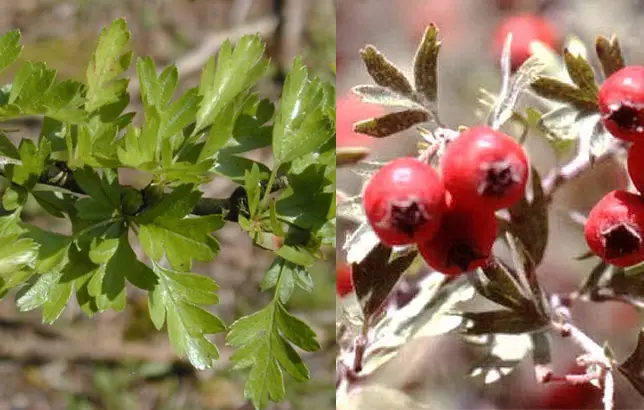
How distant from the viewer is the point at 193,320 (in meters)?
0.49

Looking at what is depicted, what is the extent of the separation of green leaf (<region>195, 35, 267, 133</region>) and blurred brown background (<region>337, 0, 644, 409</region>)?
12 centimetres

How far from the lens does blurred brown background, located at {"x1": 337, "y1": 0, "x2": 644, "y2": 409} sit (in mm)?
637

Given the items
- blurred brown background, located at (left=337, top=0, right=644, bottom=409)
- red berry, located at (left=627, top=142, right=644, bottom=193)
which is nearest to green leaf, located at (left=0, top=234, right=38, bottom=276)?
blurred brown background, located at (left=337, top=0, right=644, bottom=409)

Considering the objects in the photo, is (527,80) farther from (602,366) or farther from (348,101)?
(348,101)

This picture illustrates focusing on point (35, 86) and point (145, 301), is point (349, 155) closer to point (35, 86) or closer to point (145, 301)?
point (35, 86)

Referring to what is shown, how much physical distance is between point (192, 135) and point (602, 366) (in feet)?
0.90

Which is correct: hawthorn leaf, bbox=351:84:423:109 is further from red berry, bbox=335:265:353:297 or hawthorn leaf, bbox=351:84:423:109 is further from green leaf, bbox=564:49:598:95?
red berry, bbox=335:265:353:297

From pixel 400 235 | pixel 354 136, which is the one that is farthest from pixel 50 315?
pixel 354 136

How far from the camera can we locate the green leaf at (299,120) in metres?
0.48

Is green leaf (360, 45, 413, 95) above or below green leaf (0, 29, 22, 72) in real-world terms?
above

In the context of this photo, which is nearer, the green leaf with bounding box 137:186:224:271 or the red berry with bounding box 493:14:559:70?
the green leaf with bounding box 137:186:224:271

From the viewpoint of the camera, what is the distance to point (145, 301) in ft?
5.37

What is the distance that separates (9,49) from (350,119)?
287mm

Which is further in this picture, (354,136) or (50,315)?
(354,136)
